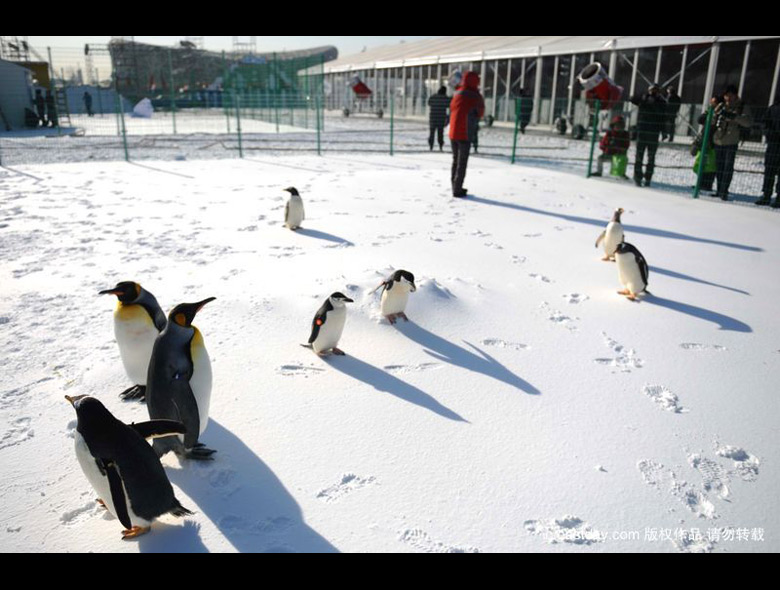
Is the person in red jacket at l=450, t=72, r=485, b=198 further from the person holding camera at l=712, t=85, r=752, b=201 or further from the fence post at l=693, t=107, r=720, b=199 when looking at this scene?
the person holding camera at l=712, t=85, r=752, b=201

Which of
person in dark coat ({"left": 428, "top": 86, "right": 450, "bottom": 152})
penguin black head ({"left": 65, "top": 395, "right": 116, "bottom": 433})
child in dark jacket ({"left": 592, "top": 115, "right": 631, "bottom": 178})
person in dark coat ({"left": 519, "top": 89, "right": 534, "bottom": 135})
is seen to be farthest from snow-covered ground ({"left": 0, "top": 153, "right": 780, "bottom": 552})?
person in dark coat ({"left": 519, "top": 89, "right": 534, "bottom": 135})

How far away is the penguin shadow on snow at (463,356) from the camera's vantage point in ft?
9.62

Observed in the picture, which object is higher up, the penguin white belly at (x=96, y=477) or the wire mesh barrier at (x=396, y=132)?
the wire mesh barrier at (x=396, y=132)

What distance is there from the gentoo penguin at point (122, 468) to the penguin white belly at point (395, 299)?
6.23 ft

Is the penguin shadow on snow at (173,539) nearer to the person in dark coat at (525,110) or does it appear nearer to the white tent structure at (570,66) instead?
the white tent structure at (570,66)

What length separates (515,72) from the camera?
20797mm

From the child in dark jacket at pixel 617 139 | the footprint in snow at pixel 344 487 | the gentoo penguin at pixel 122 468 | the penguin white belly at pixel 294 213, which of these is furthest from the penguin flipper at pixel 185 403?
the child in dark jacket at pixel 617 139

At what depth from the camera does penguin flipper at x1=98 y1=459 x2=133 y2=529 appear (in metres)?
1.78

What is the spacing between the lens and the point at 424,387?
9.39 ft

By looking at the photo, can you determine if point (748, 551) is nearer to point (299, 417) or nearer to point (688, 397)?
point (688, 397)

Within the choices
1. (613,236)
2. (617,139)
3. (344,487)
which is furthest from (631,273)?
(617,139)

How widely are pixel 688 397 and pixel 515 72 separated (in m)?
20.3

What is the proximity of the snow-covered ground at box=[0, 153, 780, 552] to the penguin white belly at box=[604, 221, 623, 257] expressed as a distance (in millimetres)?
155
